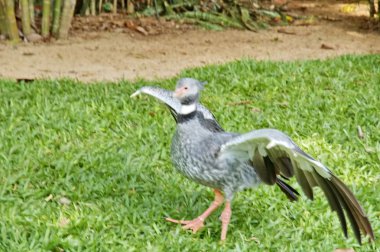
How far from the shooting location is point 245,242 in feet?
13.0

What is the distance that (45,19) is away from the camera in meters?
8.61

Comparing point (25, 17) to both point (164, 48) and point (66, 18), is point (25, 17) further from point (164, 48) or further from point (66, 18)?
point (164, 48)

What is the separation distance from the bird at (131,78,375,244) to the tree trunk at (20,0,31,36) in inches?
191

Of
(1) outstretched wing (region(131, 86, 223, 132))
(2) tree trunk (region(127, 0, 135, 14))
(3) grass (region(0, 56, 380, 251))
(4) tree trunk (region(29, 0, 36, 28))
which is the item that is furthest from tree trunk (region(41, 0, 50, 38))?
(1) outstretched wing (region(131, 86, 223, 132))

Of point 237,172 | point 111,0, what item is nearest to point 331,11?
point 111,0

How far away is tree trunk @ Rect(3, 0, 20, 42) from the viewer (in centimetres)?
810

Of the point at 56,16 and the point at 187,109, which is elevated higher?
the point at 187,109

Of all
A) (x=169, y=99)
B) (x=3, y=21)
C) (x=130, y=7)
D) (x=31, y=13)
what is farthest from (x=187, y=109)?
(x=130, y=7)

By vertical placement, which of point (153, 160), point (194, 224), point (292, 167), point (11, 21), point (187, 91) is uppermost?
point (187, 91)

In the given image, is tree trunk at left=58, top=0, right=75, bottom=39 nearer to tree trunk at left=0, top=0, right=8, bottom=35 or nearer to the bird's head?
tree trunk at left=0, top=0, right=8, bottom=35

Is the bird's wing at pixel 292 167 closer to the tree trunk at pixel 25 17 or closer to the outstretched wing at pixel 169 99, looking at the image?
the outstretched wing at pixel 169 99

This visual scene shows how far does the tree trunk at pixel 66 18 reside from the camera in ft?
28.2

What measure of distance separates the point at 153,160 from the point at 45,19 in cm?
422

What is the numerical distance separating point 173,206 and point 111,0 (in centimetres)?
653
